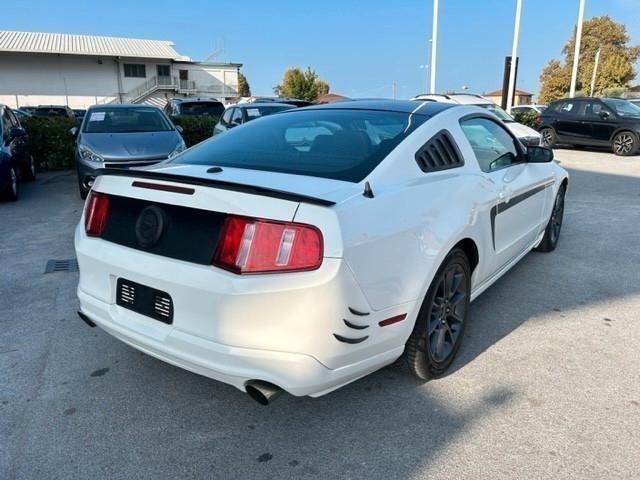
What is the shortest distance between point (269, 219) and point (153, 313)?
2.56 ft

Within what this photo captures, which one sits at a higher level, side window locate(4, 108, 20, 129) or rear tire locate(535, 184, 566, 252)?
side window locate(4, 108, 20, 129)

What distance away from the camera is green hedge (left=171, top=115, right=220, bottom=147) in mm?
12875

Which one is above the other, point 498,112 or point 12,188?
point 498,112

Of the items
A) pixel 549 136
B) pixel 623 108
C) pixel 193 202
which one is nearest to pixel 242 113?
pixel 193 202

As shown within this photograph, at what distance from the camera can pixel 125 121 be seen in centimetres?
877

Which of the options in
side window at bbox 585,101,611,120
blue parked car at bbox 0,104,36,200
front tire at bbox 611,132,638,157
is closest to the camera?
blue parked car at bbox 0,104,36,200

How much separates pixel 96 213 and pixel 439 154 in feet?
6.46

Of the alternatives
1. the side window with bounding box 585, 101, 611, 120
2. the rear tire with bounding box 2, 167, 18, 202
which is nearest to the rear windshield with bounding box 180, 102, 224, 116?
the rear tire with bounding box 2, 167, 18, 202

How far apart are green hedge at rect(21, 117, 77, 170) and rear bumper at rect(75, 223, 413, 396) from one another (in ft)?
34.5

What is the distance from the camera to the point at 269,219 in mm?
2066

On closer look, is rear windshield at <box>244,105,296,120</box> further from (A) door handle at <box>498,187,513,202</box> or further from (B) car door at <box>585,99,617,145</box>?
(B) car door at <box>585,99,617,145</box>

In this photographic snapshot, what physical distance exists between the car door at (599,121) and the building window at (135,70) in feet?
125

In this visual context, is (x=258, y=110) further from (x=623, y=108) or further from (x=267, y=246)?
(x=623, y=108)

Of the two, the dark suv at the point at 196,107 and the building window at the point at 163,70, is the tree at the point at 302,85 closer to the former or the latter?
the building window at the point at 163,70
